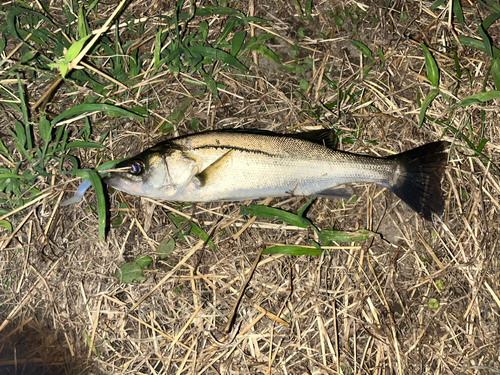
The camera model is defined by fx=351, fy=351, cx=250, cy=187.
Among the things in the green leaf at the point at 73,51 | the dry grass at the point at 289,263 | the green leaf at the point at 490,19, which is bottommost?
the dry grass at the point at 289,263

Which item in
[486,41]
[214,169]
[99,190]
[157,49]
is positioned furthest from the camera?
[157,49]

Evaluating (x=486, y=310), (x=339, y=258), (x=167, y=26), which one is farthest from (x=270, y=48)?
(x=486, y=310)

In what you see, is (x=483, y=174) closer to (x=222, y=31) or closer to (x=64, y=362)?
(x=222, y=31)

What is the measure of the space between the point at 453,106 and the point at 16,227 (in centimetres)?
450

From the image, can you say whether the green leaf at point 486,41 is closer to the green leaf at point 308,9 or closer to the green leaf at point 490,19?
the green leaf at point 490,19

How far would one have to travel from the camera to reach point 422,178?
125 inches

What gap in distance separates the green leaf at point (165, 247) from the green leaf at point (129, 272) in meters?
0.26

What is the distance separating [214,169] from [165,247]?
985mm

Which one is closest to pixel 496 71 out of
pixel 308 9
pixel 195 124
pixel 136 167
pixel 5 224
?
pixel 308 9

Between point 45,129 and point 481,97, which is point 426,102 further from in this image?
point 45,129

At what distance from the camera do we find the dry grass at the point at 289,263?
3330 mm

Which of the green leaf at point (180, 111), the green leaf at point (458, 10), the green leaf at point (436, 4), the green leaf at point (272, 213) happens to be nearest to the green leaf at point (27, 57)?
the green leaf at point (180, 111)

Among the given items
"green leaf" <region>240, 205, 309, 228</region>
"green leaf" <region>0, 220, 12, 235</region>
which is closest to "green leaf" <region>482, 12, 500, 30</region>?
"green leaf" <region>240, 205, 309, 228</region>

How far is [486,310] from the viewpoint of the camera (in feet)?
10.9
